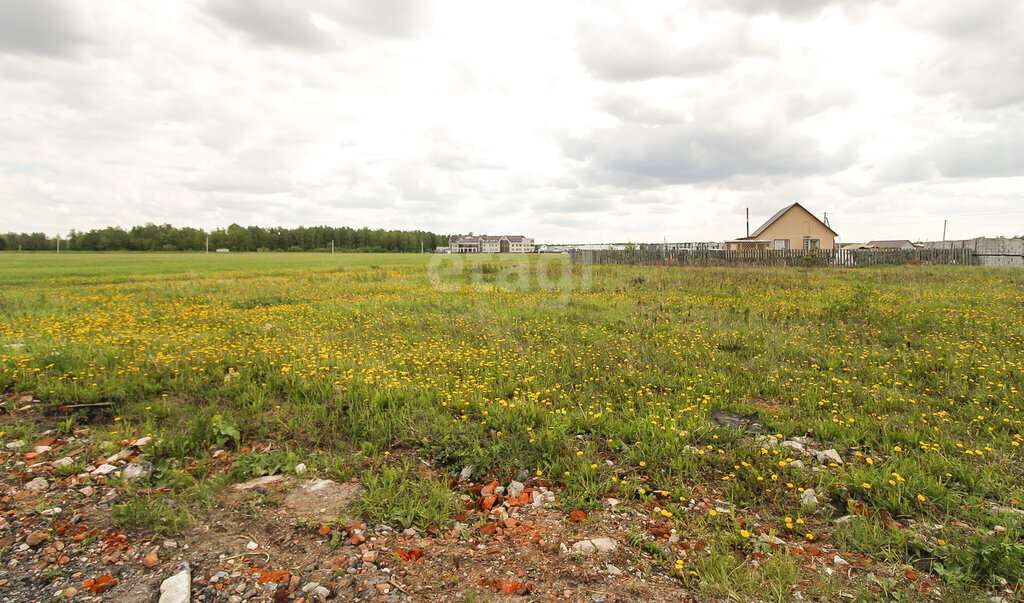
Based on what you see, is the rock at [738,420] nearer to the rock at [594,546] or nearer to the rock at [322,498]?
the rock at [594,546]

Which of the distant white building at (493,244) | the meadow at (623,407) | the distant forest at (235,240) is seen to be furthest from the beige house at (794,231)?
the distant forest at (235,240)

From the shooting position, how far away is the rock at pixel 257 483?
4.11 metres

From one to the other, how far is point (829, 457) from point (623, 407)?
2073 millimetres

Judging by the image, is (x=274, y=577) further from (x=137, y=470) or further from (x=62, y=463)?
(x=62, y=463)

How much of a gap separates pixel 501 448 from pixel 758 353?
557 centimetres

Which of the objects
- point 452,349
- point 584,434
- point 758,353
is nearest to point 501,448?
point 584,434

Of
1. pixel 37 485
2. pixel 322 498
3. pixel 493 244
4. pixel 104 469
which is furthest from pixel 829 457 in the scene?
pixel 493 244

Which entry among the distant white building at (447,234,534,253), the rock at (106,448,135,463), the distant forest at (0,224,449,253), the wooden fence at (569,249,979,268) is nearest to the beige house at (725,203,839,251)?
the wooden fence at (569,249,979,268)

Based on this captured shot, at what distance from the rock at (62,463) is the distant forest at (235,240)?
127 meters

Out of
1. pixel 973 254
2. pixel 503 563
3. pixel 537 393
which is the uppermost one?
pixel 973 254

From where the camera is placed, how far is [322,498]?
3.95 metres

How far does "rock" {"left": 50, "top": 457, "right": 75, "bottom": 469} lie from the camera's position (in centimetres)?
433

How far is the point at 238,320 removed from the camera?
10938mm

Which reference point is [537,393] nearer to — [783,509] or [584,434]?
[584,434]
